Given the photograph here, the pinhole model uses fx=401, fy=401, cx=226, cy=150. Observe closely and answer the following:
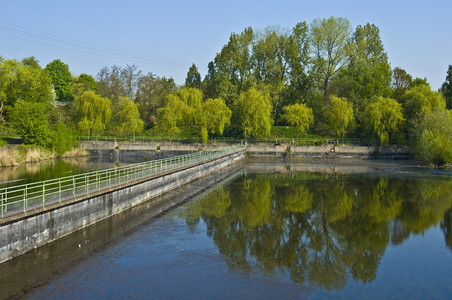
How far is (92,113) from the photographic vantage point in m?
67.1

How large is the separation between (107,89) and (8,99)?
1145 inches

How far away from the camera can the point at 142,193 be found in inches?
1027

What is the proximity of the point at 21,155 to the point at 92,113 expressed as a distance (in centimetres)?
1820

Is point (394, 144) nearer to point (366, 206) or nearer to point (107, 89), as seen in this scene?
point (366, 206)

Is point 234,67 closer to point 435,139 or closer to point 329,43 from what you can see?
point 329,43

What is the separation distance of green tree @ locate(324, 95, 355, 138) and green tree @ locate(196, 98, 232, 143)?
1774cm

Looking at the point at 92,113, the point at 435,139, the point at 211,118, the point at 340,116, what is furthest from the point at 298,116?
the point at 92,113

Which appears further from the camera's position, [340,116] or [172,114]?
[172,114]

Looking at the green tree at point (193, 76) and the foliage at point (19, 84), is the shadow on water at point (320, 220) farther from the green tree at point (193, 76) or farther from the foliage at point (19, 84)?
the green tree at point (193, 76)

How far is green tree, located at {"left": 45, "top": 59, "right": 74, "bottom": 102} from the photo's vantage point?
99.5m

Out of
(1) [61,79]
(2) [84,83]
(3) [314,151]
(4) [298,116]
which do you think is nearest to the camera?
(3) [314,151]

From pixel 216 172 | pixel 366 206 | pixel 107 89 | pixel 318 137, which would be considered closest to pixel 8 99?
pixel 107 89

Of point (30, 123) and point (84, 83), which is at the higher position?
point (84, 83)

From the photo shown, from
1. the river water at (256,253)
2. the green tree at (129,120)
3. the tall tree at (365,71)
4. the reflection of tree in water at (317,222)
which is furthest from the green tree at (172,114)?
the river water at (256,253)
